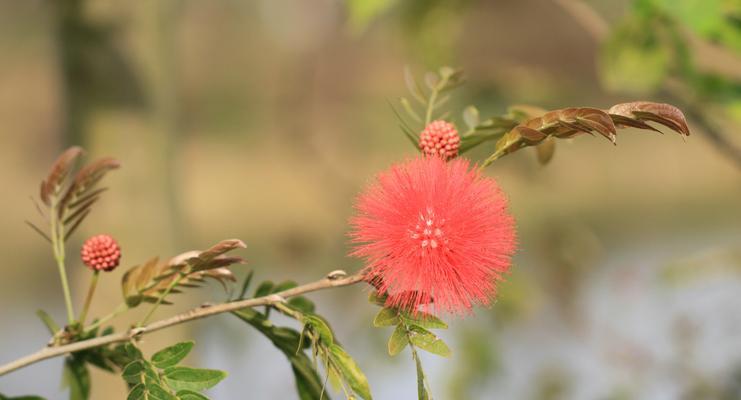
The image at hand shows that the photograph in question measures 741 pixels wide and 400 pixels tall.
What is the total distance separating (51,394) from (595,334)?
2.06 feet

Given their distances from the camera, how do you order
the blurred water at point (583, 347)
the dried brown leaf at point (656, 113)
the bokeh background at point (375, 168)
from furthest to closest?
the blurred water at point (583, 347), the bokeh background at point (375, 168), the dried brown leaf at point (656, 113)

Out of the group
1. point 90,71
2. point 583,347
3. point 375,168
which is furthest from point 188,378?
point 583,347

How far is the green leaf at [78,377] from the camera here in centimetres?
20

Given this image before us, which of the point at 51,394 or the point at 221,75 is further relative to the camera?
the point at 221,75

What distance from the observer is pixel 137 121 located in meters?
0.49

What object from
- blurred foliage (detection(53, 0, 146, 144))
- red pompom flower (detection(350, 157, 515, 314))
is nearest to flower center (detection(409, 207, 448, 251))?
red pompom flower (detection(350, 157, 515, 314))

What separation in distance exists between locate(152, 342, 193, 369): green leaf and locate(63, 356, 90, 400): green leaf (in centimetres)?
4

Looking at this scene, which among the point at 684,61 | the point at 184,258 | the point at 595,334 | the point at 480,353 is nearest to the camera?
the point at 184,258

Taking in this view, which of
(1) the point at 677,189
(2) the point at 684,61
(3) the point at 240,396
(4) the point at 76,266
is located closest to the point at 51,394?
(3) the point at 240,396

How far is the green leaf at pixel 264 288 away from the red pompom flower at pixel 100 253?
32 mm

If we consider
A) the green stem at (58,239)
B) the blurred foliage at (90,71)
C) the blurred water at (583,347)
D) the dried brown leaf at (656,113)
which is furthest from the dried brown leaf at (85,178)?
the blurred water at (583,347)

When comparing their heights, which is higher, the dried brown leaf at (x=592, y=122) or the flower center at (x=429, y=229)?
the dried brown leaf at (x=592, y=122)

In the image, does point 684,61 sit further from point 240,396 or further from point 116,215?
point 240,396

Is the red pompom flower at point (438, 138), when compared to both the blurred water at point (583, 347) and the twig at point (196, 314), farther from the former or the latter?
the blurred water at point (583, 347)
